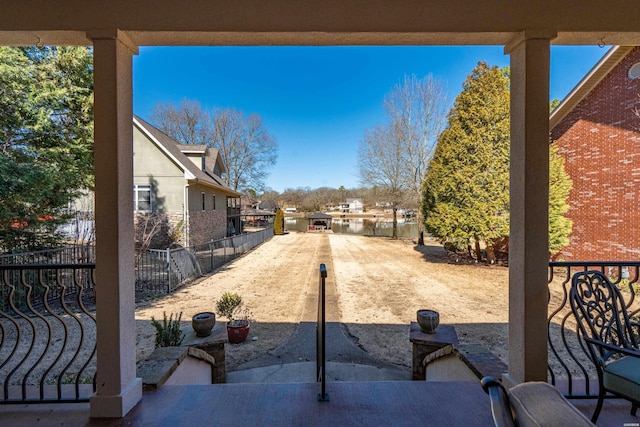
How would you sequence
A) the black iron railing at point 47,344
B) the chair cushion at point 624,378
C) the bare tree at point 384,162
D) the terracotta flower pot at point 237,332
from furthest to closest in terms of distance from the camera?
the bare tree at point 384,162, the terracotta flower pot at point 237,332, the black iron railing at point 47,344, the chair cushion at point 624,378

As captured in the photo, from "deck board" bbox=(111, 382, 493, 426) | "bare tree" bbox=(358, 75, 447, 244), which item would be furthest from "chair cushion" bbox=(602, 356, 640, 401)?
"bare tree" bbox=(358, 75, 447, 244)

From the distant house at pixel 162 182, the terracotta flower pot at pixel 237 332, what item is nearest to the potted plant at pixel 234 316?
the terracotta flower pot at pixel 237 332

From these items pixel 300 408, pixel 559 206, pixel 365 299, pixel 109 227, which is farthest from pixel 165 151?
pixel 559 206

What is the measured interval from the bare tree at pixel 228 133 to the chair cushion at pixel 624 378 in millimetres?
27681

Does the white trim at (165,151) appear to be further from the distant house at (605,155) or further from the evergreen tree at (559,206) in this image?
the distant house at (605,155)

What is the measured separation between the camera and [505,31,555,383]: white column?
1.97 m

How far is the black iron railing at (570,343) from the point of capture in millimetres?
2195

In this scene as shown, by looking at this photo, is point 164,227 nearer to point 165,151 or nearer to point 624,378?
point 165,151

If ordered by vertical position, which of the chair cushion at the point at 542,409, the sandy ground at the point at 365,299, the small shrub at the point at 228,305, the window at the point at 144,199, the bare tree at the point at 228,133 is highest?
the bare tree at the point at 228,133

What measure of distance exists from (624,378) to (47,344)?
12.4ft

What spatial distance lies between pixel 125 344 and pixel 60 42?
2259mm

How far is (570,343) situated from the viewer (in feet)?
16.1
